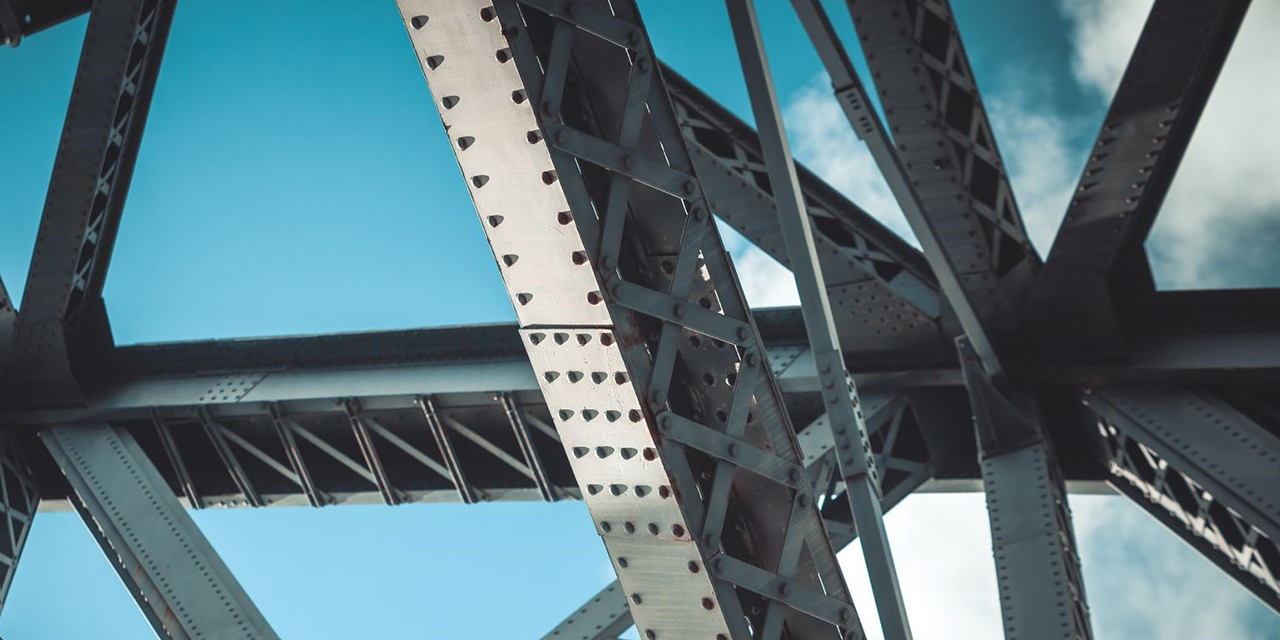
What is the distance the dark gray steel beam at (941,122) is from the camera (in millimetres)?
9148

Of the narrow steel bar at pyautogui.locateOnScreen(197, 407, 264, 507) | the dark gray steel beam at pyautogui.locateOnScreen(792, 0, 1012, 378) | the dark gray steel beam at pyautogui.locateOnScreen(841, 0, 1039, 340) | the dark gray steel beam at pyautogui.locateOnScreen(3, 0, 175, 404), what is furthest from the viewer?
the narrow steel bar at pyautogui.locateOnScreen(197, 407, 264, 507)

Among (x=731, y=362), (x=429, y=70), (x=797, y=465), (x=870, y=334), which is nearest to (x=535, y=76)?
(x=429, y=70)

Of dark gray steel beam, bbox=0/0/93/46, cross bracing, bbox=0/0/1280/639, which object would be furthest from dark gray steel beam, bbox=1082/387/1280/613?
dark gray steel beam, bbox=0/0/93/46

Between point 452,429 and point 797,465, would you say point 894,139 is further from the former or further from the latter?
point 797,465

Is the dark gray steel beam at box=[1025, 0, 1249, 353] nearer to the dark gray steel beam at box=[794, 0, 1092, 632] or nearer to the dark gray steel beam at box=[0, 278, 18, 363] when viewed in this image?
the dark gray steel beam at box=[794, 0, 1092, 632]

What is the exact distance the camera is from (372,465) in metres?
11.8

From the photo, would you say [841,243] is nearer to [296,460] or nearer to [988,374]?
[988,374]

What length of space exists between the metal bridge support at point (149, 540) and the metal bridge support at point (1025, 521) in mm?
5080

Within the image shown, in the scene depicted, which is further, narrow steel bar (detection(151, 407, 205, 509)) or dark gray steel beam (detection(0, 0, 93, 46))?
narrow steel bar (detection(151, 407, 205, 509))

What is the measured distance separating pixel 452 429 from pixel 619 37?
738 cm

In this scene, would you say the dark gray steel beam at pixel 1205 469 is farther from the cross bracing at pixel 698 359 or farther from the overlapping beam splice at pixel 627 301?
the overlapping beam splice at pixel 627 301

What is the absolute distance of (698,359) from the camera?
4641 millimetres

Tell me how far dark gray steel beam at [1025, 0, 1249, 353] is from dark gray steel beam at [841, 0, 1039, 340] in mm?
347

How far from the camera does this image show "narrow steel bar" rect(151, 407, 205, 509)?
1199cm
